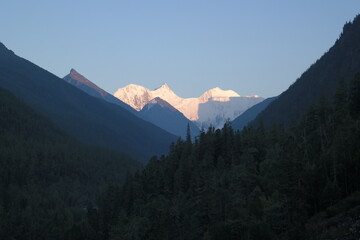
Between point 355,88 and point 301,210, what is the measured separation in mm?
44064

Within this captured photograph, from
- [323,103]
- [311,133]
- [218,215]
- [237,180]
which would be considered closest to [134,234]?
[218,215]

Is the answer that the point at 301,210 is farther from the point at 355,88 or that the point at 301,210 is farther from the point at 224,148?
the point at 224,148

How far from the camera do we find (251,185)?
301ft

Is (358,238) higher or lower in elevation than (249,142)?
lower

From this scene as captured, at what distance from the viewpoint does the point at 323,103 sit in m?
112

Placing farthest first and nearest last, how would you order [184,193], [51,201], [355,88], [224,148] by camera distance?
[51,201] → [224,148] → [184,193] → [355,88]

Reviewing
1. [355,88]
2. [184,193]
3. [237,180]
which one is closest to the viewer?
[237,180]

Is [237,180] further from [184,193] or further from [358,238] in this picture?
[358,238]

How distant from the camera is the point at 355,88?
10138 cm

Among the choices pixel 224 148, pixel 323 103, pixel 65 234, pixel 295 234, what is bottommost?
pixel 65 234

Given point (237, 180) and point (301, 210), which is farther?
point (237, 180)

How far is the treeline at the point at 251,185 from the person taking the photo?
6788 centimetres

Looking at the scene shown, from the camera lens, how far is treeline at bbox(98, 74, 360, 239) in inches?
2672

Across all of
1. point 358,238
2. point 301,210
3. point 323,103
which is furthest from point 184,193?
point 358,238
